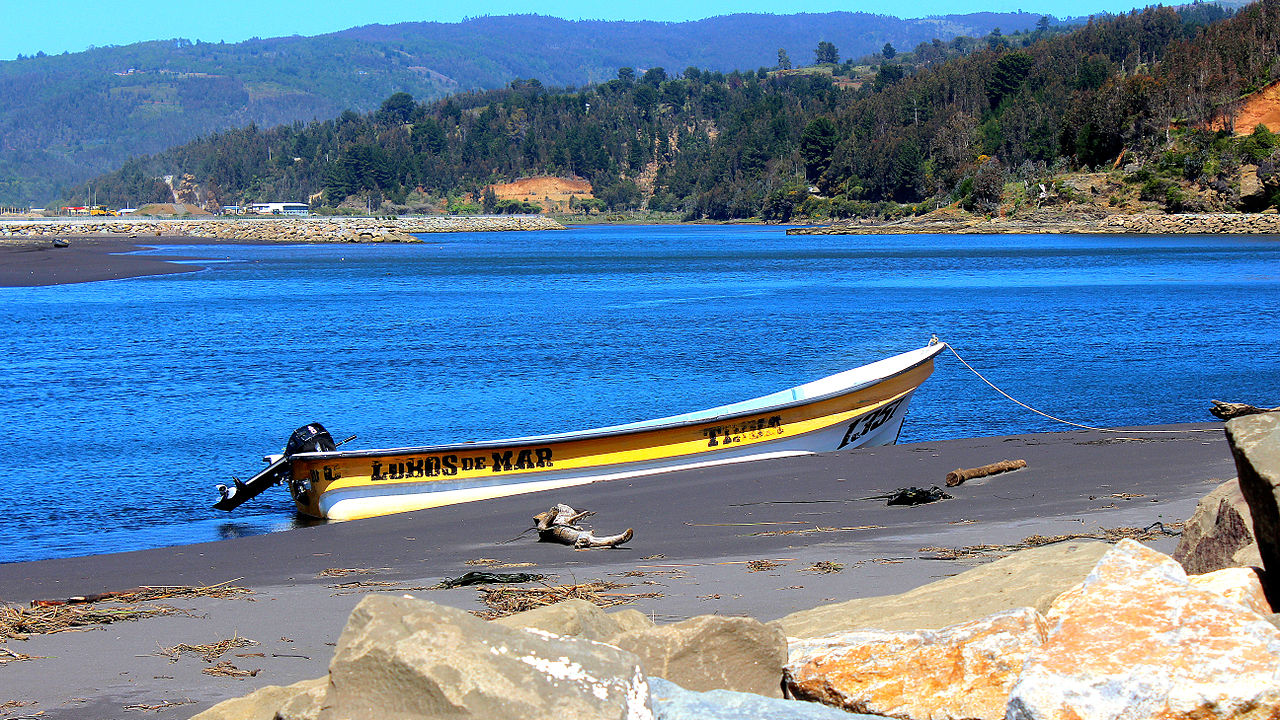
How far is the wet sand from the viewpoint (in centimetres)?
6225

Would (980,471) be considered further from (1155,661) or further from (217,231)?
(217,231)

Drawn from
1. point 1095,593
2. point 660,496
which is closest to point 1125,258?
point 660,496

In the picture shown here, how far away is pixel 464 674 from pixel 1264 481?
324 centimetres

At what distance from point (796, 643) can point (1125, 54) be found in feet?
682

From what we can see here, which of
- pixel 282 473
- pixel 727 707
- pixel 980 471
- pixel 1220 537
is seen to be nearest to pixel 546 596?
pixel 727 707

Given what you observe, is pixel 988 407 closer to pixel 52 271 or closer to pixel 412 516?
pixel 412 516

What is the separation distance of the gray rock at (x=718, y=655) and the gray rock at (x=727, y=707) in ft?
1.32

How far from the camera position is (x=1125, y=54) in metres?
189

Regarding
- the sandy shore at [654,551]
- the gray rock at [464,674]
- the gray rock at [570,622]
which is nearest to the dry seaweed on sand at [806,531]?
the sandy shore at [654,551]

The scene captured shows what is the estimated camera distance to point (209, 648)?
6.69m

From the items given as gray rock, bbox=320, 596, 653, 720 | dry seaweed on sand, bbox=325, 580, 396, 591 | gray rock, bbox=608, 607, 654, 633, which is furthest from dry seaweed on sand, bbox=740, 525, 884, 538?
gray rock, bbox=320, 596, 653, 720

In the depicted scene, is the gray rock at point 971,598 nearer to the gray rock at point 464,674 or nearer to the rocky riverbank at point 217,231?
the gray rock at point 464,674

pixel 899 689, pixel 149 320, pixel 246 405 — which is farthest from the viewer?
pixel 149 320

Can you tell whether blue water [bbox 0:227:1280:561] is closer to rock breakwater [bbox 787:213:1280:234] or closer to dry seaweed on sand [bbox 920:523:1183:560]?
dry seaweed on sand [bbox 920:523:1183:560]
